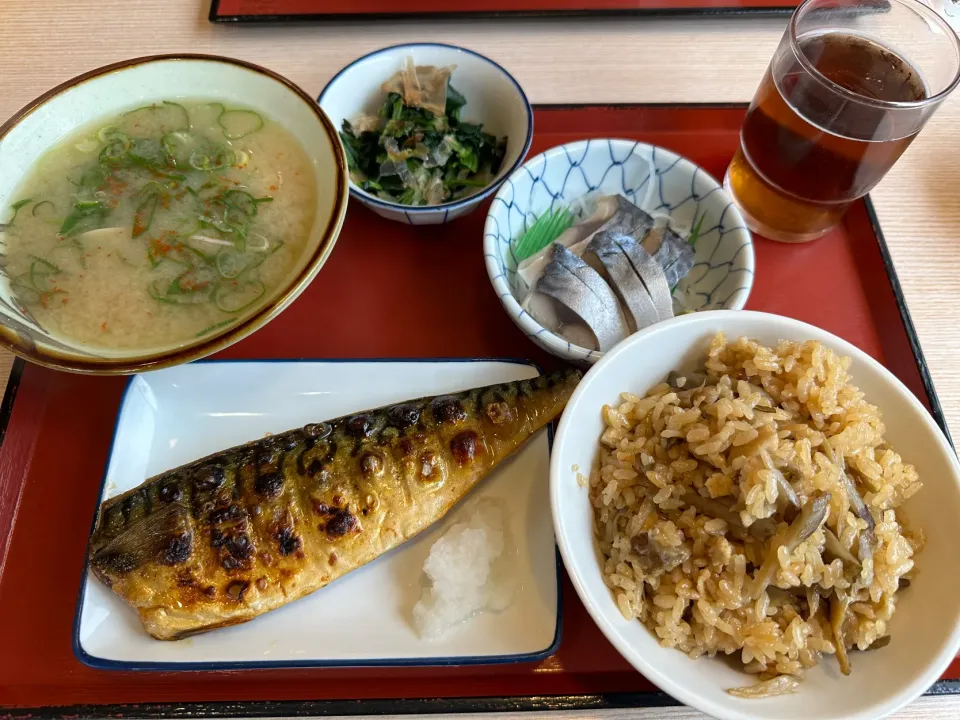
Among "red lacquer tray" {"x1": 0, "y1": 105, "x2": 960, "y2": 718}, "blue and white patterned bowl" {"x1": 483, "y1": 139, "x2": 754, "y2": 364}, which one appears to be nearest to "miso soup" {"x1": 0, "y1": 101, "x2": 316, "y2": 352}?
"red lacquer tray" {"x1": 0, "y1": 105, "x2": 960, "y2": 718}

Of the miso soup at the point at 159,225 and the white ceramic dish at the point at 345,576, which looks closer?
the white ceramic dish at the point at 345,576

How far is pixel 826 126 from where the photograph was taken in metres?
1.42

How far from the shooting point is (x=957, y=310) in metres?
1.62

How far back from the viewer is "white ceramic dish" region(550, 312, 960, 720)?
3.10 feet

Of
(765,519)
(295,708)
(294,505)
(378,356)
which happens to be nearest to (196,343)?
(294,505)

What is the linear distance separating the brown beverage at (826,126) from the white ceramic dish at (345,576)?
0.81m

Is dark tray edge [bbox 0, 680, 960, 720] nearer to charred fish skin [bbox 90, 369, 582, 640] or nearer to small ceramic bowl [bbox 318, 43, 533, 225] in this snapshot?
charred fish skin [bbox 90, 369, 582, 640]

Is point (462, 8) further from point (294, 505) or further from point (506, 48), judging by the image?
point (294, 505)

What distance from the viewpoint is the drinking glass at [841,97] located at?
4.53 ft

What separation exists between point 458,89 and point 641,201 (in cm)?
60

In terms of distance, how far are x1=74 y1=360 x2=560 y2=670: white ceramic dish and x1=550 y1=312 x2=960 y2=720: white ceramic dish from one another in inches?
8.1

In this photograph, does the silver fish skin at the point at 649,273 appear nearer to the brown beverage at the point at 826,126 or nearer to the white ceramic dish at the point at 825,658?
the white ceramic dish at the point at 825,658

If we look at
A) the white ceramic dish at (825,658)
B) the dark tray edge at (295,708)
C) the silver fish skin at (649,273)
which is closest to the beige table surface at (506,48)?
the silver fish skin at (649,273)

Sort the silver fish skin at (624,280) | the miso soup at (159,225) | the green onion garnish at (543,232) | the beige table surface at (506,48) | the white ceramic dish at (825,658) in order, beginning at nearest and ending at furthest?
the white ceramic dish at (825,658) < the miso soup at (159,225) < the silver fish skin at (624,280) < the green onion garnish at (543,232) < the beige table surface at (506,48)
